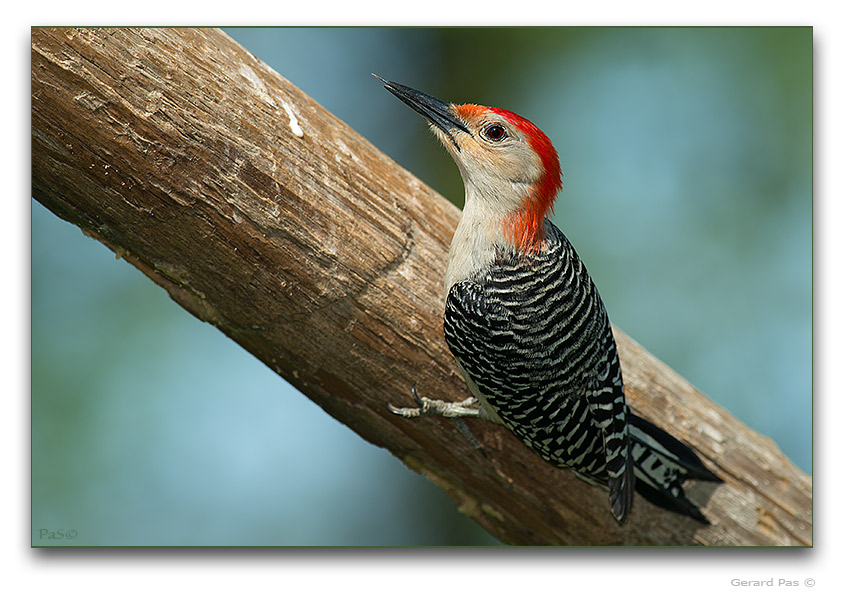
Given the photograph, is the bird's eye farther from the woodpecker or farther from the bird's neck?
the bird's neck

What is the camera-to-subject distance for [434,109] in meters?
3.03

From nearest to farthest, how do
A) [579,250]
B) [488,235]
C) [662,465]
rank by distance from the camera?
[488,235], [662,465], [579,250]

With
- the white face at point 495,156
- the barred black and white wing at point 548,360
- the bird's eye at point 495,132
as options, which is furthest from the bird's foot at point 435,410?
the bird's eye at point 495,132

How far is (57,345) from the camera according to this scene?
362cm

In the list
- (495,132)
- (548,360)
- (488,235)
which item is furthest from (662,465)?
(495,132)

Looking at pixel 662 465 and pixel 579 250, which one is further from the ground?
pixel 579 250

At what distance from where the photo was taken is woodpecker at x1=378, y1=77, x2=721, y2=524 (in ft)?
9.30

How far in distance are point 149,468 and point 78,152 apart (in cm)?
163

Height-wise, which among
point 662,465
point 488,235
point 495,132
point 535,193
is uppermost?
point 495,132

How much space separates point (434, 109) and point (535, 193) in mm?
575

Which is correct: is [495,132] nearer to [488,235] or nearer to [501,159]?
[501,159]

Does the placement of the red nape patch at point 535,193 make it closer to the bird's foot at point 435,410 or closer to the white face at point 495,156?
the white face at point 495,156

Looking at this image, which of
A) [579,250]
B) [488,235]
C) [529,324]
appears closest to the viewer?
[529,324]
